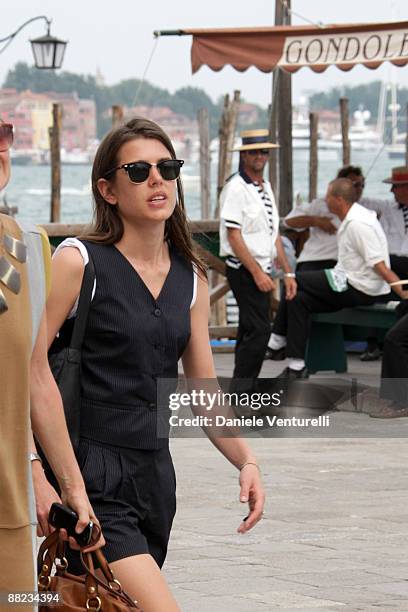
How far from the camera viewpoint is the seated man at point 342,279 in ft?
37.9

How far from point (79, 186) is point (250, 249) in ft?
336

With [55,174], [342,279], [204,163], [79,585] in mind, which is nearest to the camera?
[79,585]

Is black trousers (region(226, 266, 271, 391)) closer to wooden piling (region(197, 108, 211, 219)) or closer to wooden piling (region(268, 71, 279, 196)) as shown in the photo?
wooden piling (region(268, 71, 279, 196))

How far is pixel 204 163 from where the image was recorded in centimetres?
2898

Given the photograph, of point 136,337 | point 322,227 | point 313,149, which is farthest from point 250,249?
point 313,149

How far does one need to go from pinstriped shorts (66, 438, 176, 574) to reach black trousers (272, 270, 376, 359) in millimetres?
8270

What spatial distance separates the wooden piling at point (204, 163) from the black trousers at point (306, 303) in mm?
16637

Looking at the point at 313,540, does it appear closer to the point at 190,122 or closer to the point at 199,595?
the point at 199,595

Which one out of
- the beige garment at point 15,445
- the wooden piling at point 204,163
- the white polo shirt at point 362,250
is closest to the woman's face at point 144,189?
the beige garment at point 15,445

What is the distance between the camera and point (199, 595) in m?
5.56

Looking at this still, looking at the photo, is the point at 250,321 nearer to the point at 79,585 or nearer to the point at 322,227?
the point at 322,227

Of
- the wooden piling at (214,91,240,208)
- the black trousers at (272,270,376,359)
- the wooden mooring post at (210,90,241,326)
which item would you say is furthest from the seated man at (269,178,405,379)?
the wooden piling at (214,91,240,208)

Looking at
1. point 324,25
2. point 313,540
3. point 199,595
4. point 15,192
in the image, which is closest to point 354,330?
point 324,25

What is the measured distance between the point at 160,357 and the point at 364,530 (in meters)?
3.20
